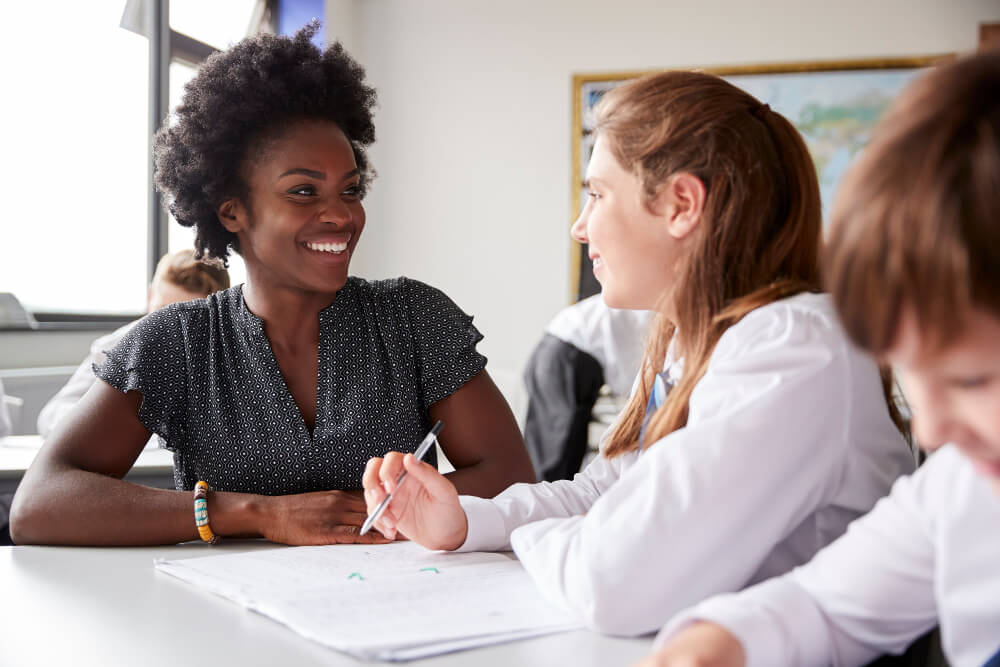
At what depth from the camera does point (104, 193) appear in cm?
441

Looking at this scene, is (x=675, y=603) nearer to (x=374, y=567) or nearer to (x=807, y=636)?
(x=807, y=636)

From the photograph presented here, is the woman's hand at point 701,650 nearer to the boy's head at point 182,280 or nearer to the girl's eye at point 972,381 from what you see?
the girl's eye at point 972,381

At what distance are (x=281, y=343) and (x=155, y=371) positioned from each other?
0.68 feet

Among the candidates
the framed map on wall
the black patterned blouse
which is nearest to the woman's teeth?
the black patterned blouse

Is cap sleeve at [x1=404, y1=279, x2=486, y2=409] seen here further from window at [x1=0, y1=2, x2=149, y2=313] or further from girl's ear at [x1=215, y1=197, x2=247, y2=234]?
window at [x1=0, y1=2, x2=149, y2=313]

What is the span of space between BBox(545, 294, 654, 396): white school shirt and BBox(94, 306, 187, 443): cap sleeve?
7.59 feet

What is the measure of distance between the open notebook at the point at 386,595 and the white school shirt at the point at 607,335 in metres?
2.58

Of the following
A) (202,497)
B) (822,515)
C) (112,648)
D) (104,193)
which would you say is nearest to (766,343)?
(822,515)

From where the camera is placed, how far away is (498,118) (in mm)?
5617

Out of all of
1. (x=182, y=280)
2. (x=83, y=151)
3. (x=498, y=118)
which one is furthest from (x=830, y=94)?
(x=83, y=151)

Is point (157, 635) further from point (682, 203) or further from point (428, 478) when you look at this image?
point (682, 203)

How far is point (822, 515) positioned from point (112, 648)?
2.13 ft

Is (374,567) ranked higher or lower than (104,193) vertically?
lower

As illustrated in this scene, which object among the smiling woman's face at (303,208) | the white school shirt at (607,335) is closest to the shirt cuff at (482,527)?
the smiling woman's face at (303,208)
